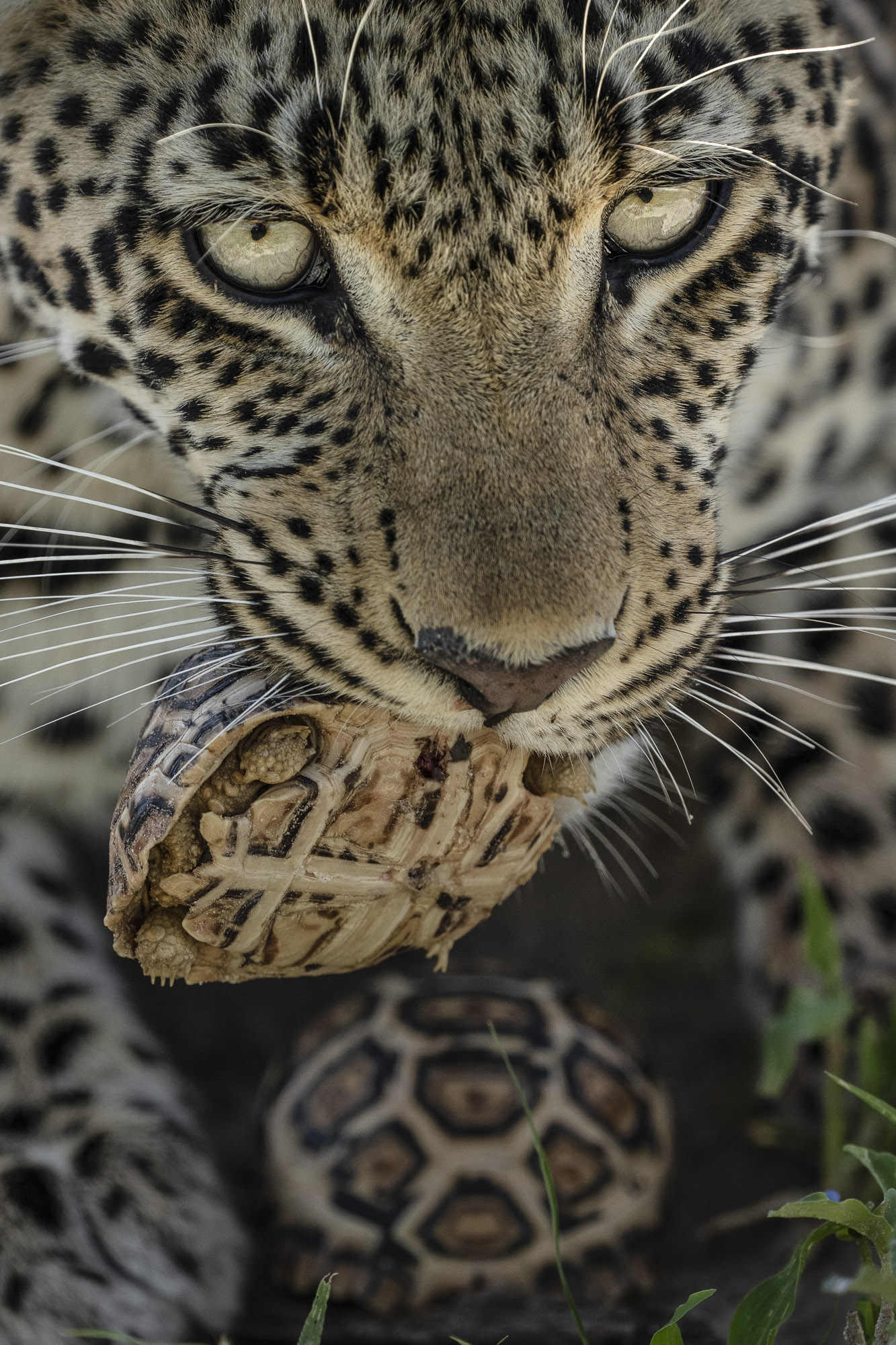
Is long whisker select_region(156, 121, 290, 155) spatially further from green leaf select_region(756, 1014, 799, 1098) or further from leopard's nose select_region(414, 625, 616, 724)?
green leaf select_region(756, 1014, 799, 1098)

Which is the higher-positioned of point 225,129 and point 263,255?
point 225,129

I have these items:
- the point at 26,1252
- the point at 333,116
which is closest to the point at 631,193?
the point at 333,116

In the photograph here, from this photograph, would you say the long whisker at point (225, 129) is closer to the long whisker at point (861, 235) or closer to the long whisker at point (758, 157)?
the long whisker at point (758, 157)

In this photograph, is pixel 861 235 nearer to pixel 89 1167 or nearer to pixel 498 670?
pixel 498 670

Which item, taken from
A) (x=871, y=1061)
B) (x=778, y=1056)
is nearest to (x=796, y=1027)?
(x=778, y=1056)

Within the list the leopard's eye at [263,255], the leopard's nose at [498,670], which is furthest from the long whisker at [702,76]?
the leopard's nose at [498,670]

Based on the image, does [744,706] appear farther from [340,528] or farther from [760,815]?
[340,528]
